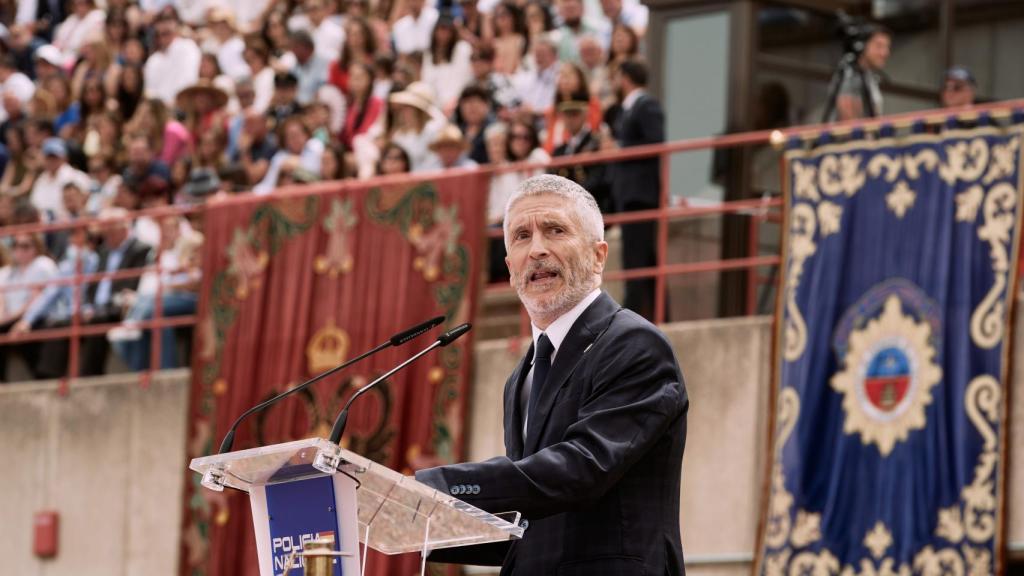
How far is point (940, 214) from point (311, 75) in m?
6.03

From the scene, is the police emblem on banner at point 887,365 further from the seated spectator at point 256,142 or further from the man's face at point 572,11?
the seated spectator at point 256,142

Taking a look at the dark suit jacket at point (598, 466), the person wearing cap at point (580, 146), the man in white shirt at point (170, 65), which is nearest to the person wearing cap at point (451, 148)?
the person wearing cap at point (580, 146)

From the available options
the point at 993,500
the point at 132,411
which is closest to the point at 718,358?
the point at 993,500

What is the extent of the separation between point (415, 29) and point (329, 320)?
2.77 meters

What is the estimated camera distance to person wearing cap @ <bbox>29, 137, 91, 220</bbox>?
50.2 ft

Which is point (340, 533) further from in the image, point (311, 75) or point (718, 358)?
point (311, 75)

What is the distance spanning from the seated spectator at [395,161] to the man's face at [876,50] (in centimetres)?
274

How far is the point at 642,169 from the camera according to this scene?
11445mm

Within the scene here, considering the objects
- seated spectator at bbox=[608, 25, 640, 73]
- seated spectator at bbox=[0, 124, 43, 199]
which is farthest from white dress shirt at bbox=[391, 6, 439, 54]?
seated spectator at bbox=[0, 124, 43, 199]

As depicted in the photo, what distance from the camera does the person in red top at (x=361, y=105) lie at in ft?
45.3

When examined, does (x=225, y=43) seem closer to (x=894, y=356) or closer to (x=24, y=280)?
(x=24, y=280)

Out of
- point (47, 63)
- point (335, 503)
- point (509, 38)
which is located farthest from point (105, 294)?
point (335, 503)

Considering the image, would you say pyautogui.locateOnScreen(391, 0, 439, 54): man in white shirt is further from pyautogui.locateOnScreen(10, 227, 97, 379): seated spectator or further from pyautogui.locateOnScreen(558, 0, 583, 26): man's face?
pyautogui.locateOnScreen(10, 227, 97, 379): seated spectator

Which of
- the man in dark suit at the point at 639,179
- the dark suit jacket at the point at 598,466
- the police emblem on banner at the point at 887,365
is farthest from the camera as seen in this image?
the man in dark suit at the point at 639,179
